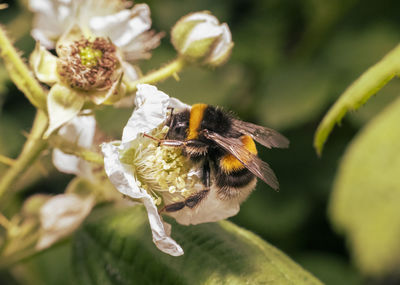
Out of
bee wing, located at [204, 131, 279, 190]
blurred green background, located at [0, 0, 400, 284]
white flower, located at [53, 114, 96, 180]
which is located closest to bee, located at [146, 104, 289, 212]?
bee wing, located at [204, 131, 279, 190]

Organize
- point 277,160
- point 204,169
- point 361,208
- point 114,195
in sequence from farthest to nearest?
point 277,160
point 361,208
point 114,195
point 204,169

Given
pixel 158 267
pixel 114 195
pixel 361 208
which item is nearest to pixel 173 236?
pixel 158 267

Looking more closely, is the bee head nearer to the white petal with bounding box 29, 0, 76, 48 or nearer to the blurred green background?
the white petal with bounding box 29, 0, 76, 48

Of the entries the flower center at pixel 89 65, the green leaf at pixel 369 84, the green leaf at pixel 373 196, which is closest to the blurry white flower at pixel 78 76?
the flower center at pixel 89 65

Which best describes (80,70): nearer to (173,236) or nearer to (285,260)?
(173,236)

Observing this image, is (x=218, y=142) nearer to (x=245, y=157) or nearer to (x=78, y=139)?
(x=245, y=157)
